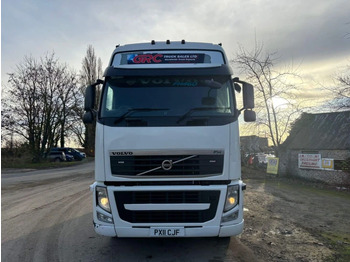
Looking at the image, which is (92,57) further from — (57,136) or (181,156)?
(181,156)

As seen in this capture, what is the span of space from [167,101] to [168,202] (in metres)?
1.53

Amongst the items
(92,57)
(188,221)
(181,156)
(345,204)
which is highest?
(92,57)

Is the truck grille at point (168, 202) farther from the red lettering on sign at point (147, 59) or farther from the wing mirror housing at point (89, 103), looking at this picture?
the red lettering on sign at point (147, 59)

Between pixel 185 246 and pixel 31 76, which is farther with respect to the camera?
pixel 31 76

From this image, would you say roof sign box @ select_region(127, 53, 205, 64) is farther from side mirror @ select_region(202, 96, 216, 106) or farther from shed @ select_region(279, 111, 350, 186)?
shed @ select_region(279, 111, 350, 186)

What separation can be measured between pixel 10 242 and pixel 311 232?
5900mm

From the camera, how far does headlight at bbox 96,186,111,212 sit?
4105 mm

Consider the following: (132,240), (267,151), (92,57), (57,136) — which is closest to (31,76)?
(57,136)

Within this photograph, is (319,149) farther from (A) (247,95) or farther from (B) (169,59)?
(B) (169,59)

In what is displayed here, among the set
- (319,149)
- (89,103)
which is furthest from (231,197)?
(319,149)

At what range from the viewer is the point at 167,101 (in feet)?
14.2

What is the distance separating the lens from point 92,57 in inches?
1698

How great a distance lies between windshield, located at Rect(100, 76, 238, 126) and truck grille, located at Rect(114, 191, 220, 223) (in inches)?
40.5

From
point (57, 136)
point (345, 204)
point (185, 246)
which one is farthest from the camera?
point (57, 136)
